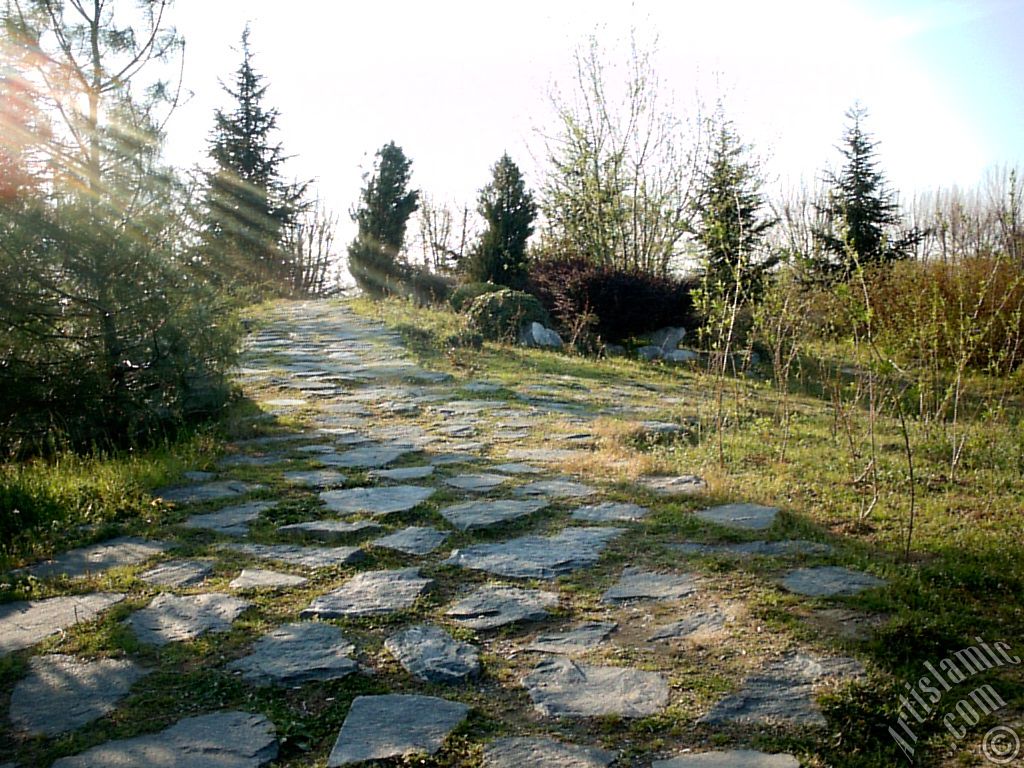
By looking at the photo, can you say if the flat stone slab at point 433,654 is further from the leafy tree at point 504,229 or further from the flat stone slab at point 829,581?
the leafy tree at point 504,229

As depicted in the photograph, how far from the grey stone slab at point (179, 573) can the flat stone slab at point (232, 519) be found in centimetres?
39

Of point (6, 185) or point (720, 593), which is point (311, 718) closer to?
point (720, 593)

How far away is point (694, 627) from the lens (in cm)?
269

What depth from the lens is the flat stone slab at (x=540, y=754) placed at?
1979mm

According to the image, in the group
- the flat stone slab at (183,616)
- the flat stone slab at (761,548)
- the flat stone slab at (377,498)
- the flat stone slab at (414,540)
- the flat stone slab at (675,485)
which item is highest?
the flat stone slab at (675,485)

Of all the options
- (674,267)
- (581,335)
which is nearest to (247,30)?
(674,267)

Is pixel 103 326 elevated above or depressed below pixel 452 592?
above

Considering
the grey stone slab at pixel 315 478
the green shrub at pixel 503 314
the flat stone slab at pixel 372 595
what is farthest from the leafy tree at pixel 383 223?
the flat stone slab at pixel 372 595

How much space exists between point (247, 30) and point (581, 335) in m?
15.1

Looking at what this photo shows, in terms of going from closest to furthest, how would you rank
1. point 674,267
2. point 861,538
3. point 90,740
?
1. point 90,740
2. point 861,538
3. point 674,267

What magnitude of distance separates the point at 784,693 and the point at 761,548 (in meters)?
1.14

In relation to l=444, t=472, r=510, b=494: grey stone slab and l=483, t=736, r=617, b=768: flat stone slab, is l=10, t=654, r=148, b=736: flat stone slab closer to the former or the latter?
l=483, t=736, r=617, b=768: flat stone slab

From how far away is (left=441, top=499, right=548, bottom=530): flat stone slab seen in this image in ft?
12.5

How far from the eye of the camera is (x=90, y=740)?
2.11 metres
